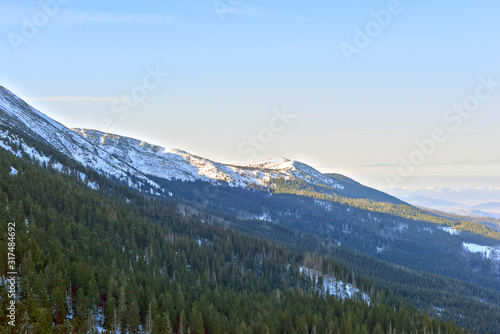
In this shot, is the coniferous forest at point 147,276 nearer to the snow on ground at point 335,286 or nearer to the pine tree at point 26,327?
the pine tree at point 26,327

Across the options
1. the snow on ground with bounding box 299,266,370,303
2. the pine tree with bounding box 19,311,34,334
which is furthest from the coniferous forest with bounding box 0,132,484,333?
the snow on ground with bounding box 299,266,370,303

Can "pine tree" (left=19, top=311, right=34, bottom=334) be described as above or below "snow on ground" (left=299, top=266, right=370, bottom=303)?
above

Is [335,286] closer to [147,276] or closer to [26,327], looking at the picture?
[147,276]

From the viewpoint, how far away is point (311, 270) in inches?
6924

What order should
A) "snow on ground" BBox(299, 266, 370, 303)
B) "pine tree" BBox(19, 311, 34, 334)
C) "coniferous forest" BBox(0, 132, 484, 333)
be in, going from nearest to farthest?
"pine tree" BBox(19, 311, 34, 334) < "coniferous forest" BBox(0, 132, 484, 333) < "snow on ground" BBox(299, 266, 370, 303)

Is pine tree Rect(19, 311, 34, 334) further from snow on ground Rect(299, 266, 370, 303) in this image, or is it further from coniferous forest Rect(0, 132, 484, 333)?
snow on ground Rect(299, 266, 370, 303)

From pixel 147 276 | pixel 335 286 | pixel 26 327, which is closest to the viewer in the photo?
pixel 26 327

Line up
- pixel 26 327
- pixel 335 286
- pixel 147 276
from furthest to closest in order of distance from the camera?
1. pixel 335 286
2. pixel 147 276
3. pixel 26 327

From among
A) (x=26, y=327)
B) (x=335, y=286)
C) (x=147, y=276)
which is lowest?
(x=335, y=286)

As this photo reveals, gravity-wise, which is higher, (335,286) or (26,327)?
(26,327)

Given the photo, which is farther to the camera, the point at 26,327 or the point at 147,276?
the point at 147,276

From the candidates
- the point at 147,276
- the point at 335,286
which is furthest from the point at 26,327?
the point at 335,286

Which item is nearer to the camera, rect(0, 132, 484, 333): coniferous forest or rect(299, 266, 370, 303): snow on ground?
rect(0, 132, 484, 333): coniferous forest

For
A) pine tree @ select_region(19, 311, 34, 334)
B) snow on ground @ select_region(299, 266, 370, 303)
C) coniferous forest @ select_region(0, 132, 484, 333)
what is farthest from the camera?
snow on ground @ select_region(299, 266, 370, 303)
